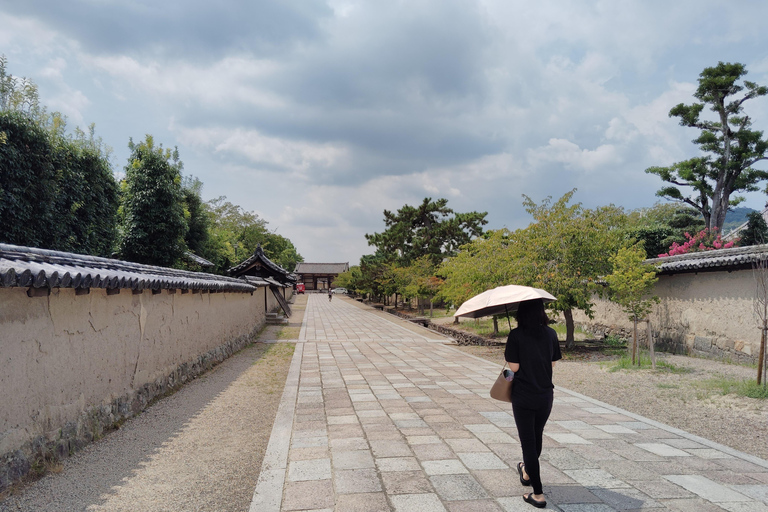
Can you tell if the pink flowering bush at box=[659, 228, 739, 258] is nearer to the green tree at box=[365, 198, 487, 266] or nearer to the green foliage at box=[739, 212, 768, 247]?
the green foliage at box=[739, 212, 768, 247]

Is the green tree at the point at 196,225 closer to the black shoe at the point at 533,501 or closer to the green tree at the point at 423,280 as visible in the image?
the green tree at the point at 423,280

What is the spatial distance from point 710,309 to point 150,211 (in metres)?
18.2

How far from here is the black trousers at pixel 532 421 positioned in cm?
334

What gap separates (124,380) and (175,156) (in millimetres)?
23721

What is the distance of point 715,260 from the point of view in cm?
968

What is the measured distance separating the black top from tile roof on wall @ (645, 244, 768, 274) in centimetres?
665

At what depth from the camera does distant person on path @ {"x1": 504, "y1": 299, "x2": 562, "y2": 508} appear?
3.34 metres

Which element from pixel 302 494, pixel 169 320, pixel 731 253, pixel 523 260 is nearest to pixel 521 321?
pixel 302 494

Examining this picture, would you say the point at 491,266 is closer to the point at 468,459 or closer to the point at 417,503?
the point at 468,459

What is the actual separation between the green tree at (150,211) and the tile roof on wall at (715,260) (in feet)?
54.3

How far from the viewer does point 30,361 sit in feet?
12.6

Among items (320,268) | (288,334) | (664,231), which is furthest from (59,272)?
(320,268)

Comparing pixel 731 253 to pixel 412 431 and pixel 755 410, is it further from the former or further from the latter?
pixel 412 431

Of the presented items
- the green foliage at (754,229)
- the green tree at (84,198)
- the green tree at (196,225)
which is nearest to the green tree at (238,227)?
the green tree at (196,225)
